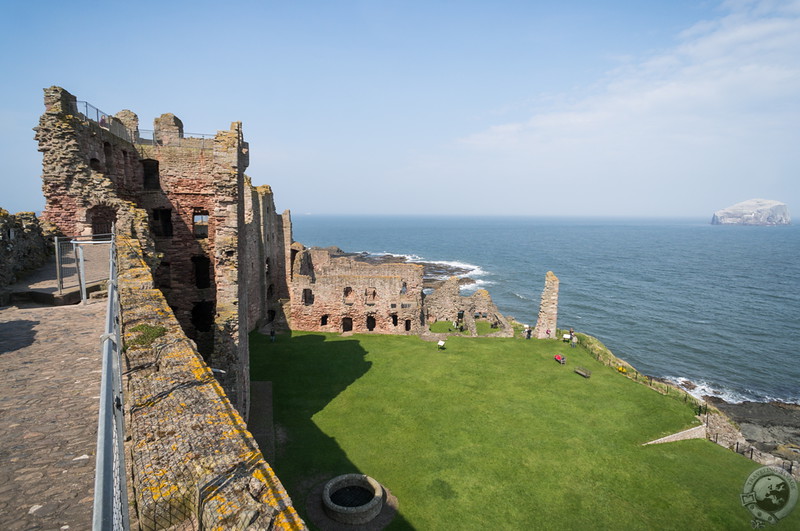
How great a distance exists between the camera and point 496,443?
1811cm

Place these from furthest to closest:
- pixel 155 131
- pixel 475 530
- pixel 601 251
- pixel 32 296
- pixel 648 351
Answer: pixel 601 251, pixel 648 351, pixel 155 131, pixel 475 530, pixel 32 296

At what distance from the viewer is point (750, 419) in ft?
101

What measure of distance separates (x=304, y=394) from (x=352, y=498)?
8.05 meters

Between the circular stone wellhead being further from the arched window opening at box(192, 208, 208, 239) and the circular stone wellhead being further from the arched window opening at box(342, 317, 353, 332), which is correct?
the arched window opening at box(342, 317, 353, 332)

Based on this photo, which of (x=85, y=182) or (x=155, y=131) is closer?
(x=85, y=182)

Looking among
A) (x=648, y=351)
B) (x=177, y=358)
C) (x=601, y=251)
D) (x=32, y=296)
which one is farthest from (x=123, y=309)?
(x=601, y=251)

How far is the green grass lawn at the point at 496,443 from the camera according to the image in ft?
48.2

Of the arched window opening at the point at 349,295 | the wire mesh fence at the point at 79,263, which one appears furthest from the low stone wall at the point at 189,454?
the arched window opening at the point at 349,295

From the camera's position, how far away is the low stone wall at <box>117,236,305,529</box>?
138 inches

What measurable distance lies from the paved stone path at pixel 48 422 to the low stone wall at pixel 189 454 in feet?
1.84

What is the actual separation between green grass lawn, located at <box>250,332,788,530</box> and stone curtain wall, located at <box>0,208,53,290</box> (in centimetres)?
1066

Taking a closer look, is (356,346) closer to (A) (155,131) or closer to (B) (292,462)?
(B) (292,462)

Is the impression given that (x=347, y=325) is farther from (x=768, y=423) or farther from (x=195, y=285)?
(x=768, y=423)

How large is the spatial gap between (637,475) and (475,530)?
25.6ft
